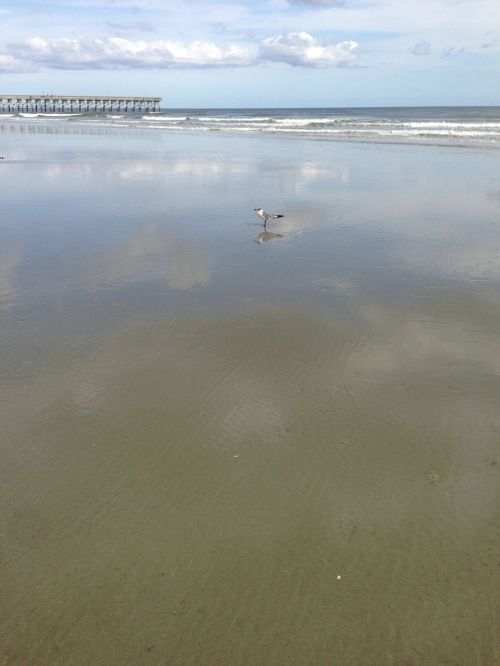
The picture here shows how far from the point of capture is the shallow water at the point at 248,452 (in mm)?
3389

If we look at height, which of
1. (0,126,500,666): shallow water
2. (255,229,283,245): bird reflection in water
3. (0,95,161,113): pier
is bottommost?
(0,126,500,666): shallow water

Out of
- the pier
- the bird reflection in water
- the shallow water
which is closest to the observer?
the shallow water

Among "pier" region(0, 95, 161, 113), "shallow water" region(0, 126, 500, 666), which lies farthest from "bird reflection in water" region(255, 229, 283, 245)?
"pier" region(0, 95, 161, 113)

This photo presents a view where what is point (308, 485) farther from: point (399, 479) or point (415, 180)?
point (415, 180)

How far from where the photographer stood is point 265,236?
1190 centimetres

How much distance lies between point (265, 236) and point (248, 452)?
778 centimetres

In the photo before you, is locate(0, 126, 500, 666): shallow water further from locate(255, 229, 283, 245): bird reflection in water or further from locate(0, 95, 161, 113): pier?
locate(0, 95, 161, 113): pier

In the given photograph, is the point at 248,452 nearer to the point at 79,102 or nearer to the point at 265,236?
the point at 265,236

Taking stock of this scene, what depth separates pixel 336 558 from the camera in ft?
12.5

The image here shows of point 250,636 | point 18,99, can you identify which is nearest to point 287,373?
point 250,636

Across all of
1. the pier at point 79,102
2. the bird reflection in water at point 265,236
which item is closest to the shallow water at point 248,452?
the bird reflection in water at point 265,236

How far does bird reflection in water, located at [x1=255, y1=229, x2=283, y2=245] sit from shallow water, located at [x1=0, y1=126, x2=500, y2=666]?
0.45 meters

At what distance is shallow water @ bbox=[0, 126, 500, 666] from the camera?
3.39 meters

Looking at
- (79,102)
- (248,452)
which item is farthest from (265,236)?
(79,102)
